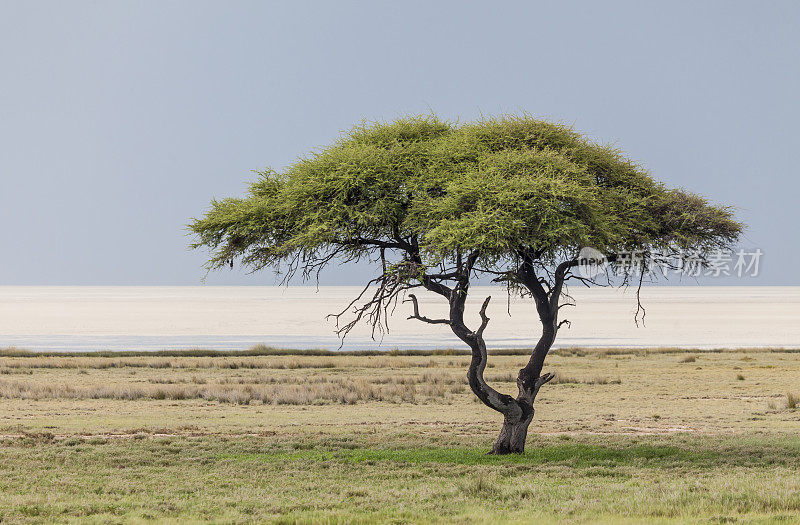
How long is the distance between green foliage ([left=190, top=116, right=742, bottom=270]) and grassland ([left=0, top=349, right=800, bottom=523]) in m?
5.34

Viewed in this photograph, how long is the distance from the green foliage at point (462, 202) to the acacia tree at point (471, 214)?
4cm

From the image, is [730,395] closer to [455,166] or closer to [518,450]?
[518,450]

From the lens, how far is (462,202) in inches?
735

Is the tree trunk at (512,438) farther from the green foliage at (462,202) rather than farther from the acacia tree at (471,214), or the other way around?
the green foliage at (462,202)

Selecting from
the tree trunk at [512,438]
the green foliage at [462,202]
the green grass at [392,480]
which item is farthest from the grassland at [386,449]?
the green foliage at [462,202]

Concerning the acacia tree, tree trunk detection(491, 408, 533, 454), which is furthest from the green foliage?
tree trunk detection(491, 408, 533, 454)

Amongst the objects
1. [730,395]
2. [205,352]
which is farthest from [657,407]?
[205,352]

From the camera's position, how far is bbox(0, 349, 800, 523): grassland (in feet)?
45.9

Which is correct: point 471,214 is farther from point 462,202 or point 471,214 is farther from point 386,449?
point 386,449

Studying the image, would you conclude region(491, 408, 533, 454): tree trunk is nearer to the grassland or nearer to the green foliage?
the grassland

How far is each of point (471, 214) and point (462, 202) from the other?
761 mm

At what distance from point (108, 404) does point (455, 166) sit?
2286 centimetres

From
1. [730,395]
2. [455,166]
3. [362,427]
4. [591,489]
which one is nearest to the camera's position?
[591,489]

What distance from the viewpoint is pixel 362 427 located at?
27922 mm
